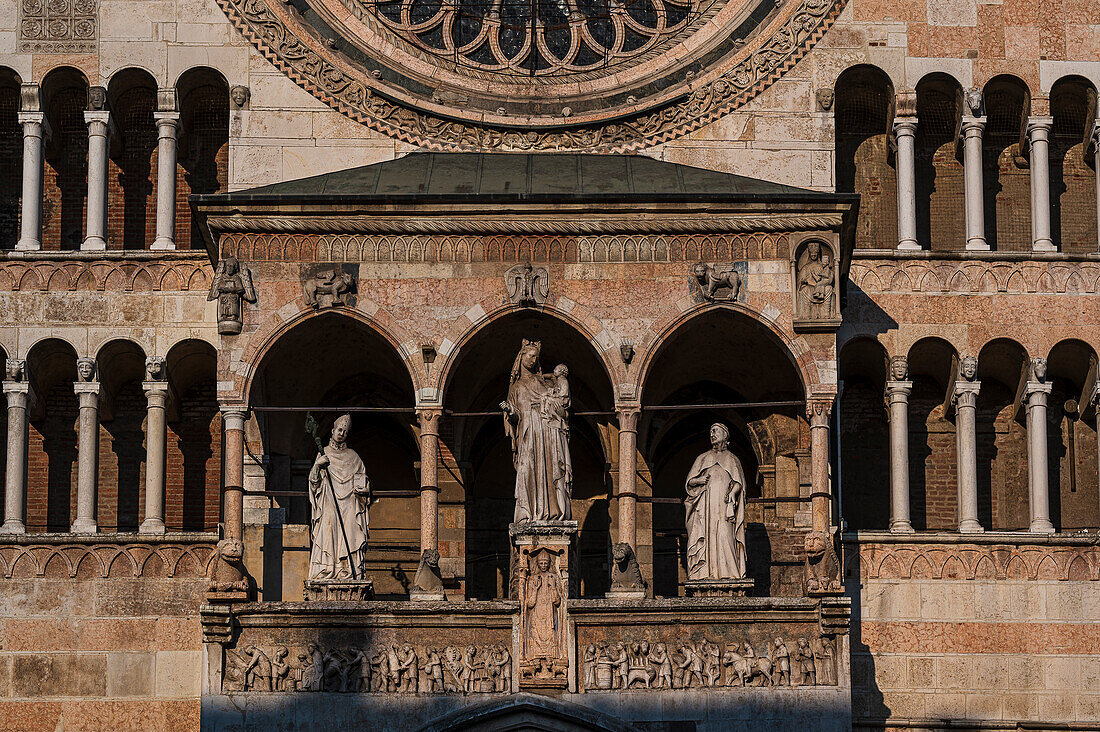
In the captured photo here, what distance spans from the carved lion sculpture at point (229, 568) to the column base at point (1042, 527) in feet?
31.2

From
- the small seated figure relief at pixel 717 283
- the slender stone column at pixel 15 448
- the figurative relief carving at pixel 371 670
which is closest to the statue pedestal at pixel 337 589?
the figurative relief carving at pixel 371 670

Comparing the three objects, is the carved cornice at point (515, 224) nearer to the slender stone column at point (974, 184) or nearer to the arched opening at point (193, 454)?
the slender stone column at point (974, 184)

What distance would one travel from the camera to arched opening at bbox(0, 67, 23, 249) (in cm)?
3728

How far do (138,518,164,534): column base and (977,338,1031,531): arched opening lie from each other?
10107 mm

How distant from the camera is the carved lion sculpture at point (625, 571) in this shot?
32969 mm

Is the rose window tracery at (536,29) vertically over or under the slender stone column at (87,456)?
over

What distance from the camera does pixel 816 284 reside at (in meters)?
33.5

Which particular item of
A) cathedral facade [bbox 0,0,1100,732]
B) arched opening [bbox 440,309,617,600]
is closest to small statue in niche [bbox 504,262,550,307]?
cathedral facade [bbox 0,0,1100,732]

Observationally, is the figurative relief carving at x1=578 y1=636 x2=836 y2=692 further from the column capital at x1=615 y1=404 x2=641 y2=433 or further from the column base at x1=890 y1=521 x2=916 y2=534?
the column base at x1=890 y1=521 x2=916 y2=534

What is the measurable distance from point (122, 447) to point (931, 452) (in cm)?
1014

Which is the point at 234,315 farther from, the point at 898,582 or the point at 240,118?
the point at 898,582

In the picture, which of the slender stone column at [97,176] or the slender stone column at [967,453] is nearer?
the slender stone column at [967,453]

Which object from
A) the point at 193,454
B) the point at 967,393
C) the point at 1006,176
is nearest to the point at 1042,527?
the point at 967,393

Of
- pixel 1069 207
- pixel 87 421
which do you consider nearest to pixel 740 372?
pixel 1069 207
